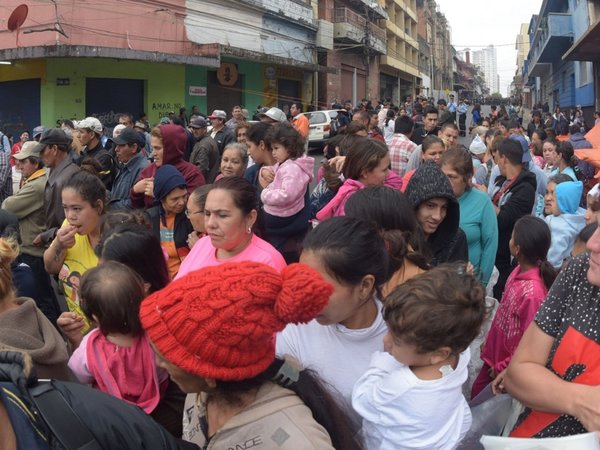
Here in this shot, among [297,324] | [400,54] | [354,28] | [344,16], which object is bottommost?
[297,324]

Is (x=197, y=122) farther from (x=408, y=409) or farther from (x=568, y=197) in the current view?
(x=408, y=409)

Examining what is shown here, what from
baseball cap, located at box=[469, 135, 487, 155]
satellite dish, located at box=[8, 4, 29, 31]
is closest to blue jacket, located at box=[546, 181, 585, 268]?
baseball cap, located at box=[469, 135, 487, 155]

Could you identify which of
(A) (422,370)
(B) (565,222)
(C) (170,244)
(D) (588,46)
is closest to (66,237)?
(C) (170,244)

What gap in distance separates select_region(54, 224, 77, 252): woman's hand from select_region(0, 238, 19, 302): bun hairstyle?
2.03ft

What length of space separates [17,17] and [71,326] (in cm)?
1960

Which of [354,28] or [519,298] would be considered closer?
[519,298]

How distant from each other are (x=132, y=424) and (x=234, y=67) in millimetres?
→ 26288

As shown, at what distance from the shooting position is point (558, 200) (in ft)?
16.6

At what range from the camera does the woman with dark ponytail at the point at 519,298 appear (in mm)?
3156

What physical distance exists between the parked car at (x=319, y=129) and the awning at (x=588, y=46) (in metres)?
8.03

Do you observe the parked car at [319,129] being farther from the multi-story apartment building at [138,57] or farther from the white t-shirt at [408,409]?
the white t-shirt at [408,409]

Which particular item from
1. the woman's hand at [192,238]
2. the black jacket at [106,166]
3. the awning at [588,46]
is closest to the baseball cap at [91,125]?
the black jacket at [106,166]

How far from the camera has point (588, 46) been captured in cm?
1798

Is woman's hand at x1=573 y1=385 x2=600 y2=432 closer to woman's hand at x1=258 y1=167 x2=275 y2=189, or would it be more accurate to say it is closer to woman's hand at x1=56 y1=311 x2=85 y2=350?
woman's hand at x1=56 y1=311 x2=85 y2=350
